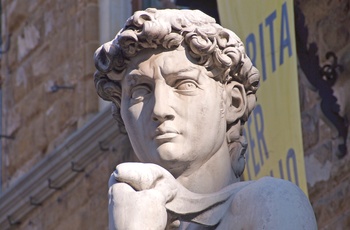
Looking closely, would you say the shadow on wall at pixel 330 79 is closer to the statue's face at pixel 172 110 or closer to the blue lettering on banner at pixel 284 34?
the blue lettering on banner at pixel 284 34

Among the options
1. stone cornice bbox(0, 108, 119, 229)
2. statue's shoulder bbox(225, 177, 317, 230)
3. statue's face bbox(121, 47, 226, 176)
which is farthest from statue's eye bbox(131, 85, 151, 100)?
stone cornice bbox(0, 108, 119, 229)

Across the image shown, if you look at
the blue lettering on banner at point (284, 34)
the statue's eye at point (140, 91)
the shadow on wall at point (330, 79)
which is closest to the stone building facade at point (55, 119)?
the shadow on wall at point (330, 79)

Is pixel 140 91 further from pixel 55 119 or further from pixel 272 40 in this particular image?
pixel 55 119

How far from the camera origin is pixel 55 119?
17766 mm

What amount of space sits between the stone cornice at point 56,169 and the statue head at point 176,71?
9842mm

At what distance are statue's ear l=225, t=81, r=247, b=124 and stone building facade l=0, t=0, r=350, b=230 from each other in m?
9.39

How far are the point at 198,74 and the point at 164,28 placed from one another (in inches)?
6.6

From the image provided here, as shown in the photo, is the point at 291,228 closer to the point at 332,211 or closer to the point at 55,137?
the point at 332,211

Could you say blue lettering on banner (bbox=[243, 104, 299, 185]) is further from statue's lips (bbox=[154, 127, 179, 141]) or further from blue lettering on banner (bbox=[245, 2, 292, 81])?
statue's lips (bbox=[154, 127, 179, 141])

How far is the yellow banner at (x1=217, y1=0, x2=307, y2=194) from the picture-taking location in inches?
444

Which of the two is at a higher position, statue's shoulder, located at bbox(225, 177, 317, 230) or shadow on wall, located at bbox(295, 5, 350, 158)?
statue's shoulder, located at bbox(225, 177, 317, 230)

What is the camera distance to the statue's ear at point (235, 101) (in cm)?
648

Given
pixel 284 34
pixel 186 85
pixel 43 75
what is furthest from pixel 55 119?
pixel 186 85

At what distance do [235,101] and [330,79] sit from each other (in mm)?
6015
